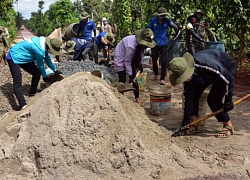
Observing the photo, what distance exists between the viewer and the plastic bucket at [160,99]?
459cm

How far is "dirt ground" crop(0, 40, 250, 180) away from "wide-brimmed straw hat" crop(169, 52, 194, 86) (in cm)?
67

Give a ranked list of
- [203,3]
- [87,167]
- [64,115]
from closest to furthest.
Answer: [87,167] < [64,115] < [203,3]

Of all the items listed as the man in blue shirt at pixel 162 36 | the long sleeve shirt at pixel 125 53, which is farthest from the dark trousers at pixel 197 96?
the man in blue shirt at pixel 162 36

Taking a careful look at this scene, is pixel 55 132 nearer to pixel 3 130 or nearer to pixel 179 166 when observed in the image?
pixel 3 130

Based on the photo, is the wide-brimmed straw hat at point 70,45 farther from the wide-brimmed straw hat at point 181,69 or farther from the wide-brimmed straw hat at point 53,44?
the wide-brimmed straw hat at point 181,69

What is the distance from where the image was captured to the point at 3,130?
141 inches

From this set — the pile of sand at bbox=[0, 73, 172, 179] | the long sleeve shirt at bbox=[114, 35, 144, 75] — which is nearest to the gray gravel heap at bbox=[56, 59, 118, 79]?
the long sleeve shirt at bbox=[114, 35, 144, 75]

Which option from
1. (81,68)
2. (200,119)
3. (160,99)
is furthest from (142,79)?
(200,119)

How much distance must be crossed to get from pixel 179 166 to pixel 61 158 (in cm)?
122

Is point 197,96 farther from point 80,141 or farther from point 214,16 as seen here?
point 214,16

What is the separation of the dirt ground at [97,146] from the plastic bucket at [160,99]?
109cm

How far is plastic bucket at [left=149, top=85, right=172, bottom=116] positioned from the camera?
459 cm

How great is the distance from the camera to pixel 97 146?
295 cm

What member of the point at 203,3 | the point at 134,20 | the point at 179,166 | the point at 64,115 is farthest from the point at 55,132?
the point at 134,20
